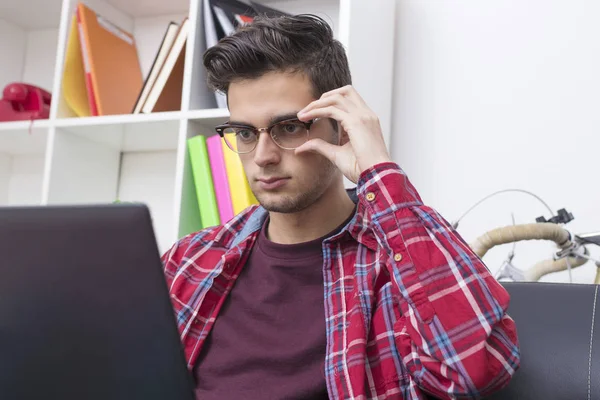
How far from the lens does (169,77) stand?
1772mm

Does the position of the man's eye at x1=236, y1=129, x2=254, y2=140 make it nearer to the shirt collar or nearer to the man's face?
the man's face

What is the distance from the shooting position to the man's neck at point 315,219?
1200mm

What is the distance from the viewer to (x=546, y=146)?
5.08ft

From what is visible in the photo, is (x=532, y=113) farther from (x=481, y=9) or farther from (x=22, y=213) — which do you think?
(x=22, y=213)

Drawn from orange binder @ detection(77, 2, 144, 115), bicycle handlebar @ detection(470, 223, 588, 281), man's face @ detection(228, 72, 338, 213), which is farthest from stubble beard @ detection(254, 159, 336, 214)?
orange binder @ detection(77, 2, 144, 115)

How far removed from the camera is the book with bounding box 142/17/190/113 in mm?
1760

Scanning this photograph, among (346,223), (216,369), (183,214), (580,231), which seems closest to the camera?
(216,369)

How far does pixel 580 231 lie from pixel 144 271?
1260 mm

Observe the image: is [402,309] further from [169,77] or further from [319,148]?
[169,77]

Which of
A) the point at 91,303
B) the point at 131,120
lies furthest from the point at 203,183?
the point at 91,303

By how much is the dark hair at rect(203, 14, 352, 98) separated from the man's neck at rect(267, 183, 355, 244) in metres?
0.21

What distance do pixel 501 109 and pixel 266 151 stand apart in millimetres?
787

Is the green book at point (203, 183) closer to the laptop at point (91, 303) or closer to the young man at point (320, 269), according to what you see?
the young man at point (320, 269)

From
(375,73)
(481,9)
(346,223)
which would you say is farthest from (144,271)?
(481,9)
